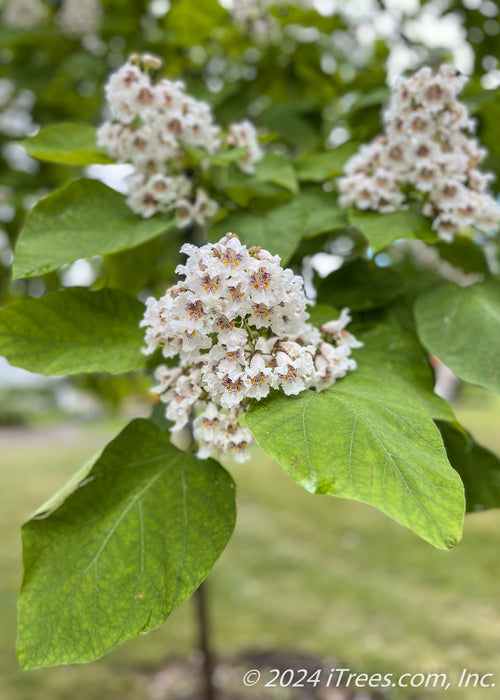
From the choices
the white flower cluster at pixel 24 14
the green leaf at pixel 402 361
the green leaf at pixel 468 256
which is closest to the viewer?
the green leaf at pixel 402 361

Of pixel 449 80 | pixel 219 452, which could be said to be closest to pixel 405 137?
pixel 449 80

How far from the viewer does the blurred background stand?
1980 millimetres

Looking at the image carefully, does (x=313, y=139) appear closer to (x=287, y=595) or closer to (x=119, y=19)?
(x=119, y=19)

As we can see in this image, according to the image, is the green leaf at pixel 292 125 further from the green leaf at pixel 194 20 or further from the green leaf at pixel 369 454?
the green leaf at pixel 369 454

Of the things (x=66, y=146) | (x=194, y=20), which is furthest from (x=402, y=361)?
(x=194, y=20)

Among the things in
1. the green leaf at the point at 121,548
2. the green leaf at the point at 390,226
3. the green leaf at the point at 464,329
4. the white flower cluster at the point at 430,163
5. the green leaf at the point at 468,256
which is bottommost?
the green leaf at the point at 121,548

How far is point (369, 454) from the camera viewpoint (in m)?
0.80

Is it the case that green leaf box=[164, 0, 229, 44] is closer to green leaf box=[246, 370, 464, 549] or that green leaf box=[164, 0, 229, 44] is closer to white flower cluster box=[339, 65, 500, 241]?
white flower cluster box=[339, 65, 500, 241]

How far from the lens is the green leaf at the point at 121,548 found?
0.92 meters

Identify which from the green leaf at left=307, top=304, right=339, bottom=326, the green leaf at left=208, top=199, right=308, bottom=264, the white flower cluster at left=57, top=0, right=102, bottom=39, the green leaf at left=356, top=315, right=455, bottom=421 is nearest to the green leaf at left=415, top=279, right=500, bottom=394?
the green leaf at left=356, top=315, right=455, bottom=421

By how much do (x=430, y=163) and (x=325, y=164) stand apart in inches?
11.2

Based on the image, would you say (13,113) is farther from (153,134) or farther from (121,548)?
(121,548)

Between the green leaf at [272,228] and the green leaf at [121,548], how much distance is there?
1.27 feet

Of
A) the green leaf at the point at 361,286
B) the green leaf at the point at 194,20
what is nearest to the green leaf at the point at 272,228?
the green leaf at the point at 361,286
